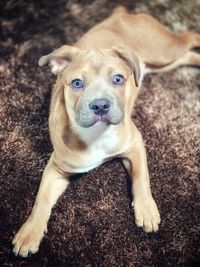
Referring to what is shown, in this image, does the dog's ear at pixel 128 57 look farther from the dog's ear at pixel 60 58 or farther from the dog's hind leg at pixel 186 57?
the dog's hind leg at pixel 186 57

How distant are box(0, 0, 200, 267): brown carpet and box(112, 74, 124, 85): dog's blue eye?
2.74 ft

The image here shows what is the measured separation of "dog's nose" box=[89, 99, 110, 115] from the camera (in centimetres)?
280

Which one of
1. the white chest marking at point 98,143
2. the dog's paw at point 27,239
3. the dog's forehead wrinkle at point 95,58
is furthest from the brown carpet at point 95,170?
→ the dog's forehead wrinkle at point 95,58

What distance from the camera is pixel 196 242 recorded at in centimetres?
318

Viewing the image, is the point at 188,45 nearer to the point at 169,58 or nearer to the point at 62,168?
the point at 169,58

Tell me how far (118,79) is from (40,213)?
1.12 metres

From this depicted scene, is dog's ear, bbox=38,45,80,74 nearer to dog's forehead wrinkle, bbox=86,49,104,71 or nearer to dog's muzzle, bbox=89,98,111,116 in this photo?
dog's forehead wrinkle, bbox=86,49,104,71

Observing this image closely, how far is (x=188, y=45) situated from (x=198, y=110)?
2.20ft

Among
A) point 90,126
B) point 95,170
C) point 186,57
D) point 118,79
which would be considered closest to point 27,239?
point 95,170

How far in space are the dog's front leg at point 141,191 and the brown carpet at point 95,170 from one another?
10 cm

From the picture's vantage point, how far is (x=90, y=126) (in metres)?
2.94

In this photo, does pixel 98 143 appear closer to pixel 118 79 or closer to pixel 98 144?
pixel 98 144

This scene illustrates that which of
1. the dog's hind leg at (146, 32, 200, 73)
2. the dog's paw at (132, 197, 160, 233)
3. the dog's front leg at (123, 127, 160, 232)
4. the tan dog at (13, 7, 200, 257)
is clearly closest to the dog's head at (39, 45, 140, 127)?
the tan dog at (13, 7, 200, 257)

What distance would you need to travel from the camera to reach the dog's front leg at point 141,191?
3.18 m
